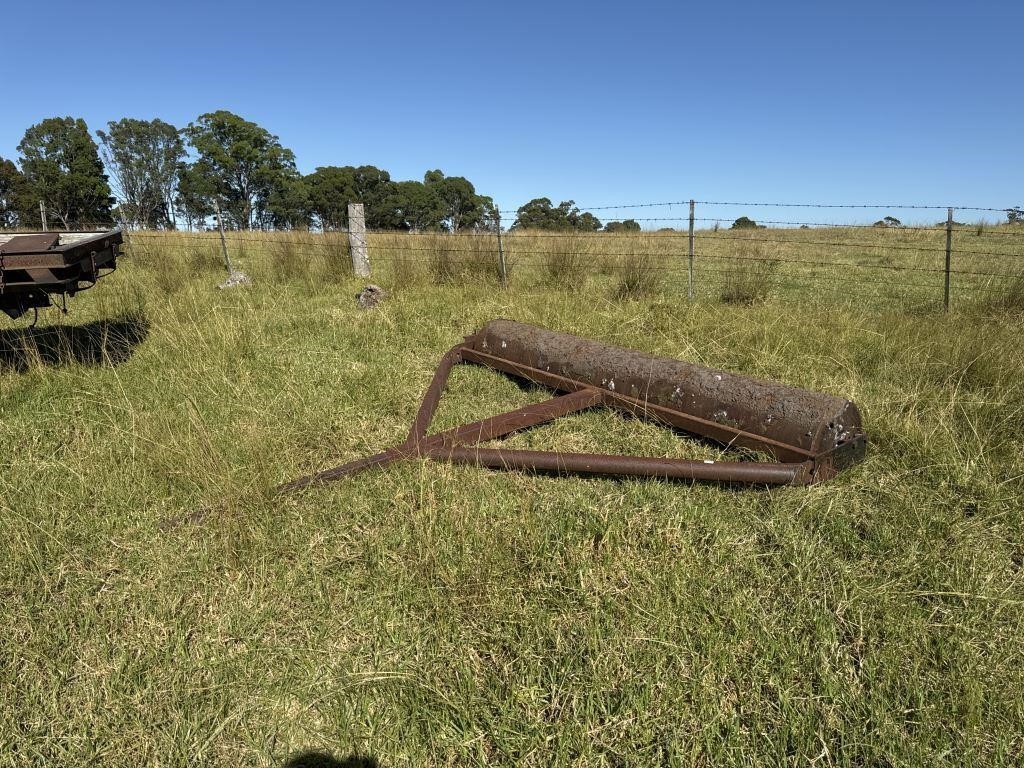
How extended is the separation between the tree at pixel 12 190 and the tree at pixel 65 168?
57cm

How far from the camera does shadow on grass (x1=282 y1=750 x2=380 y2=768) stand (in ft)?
4.92

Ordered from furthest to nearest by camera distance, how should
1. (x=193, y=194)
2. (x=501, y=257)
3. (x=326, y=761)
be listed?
(x=193, y=194) → (x=501, y=257) → (x=326, y=761)

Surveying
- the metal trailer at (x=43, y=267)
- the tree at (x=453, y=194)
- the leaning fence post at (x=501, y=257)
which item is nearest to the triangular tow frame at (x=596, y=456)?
the metal trailer at (x=43, y=267)

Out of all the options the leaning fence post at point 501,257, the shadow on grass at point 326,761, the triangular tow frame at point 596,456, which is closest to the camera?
the shadow on grass at point 326,761

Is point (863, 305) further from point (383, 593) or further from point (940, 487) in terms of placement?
point (383, 593)

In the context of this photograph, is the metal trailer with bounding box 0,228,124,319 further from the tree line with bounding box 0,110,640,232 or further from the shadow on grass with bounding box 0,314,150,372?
the tree line with bounding box 0,110,640,232

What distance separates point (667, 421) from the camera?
3.26 m

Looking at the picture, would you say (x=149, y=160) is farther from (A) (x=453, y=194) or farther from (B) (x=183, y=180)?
(A) (x=453, y=194)

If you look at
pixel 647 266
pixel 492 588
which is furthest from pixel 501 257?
pixel 492 588

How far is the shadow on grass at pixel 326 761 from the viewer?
150 centimetres

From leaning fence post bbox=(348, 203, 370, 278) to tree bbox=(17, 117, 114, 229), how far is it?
55197 mm

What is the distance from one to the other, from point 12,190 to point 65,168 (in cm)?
488

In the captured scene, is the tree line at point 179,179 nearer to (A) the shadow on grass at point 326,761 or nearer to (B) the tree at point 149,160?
(B) the tree at point 149,160

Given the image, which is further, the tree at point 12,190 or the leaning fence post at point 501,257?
the tree at point 12,190
